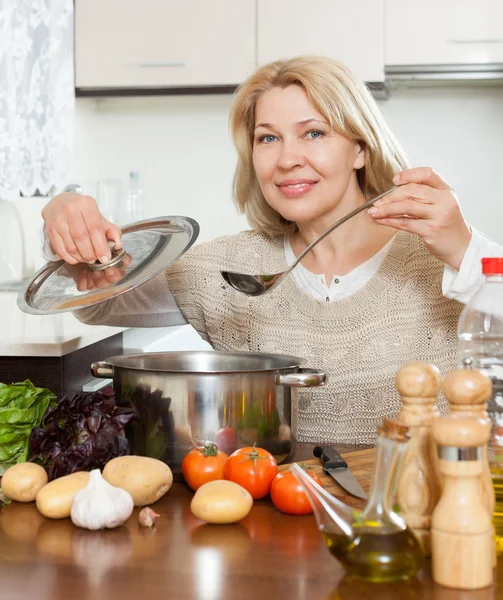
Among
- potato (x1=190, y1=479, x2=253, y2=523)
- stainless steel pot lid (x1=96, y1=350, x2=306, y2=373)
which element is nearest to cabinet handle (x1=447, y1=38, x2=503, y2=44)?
stainless steel pot lid (x1=96, y1=350, x2=306, y2=373)

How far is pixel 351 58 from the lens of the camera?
2.79 meters

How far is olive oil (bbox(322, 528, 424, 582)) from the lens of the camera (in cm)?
67

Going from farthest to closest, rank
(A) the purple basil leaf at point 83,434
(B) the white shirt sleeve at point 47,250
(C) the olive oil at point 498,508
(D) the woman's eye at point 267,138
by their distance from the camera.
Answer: (D) the woman's eye at point 267,138 → (B) the white shirt sleeve at point 47,250 → (A) the purple basil leaf at point 83,434 → (C) the olive oil at point 498,508

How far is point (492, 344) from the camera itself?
0.94m

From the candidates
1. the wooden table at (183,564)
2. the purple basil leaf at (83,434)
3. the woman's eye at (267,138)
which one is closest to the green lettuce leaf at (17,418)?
the purple basil leaf at (83,434)

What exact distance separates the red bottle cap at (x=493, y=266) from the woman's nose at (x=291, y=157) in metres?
0.77

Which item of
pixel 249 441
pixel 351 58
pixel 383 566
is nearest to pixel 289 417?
pixel 249 441

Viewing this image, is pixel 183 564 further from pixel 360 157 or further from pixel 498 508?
pixel 360 157

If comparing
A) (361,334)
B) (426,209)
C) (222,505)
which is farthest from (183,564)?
(361,334)

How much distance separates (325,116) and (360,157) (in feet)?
0.46

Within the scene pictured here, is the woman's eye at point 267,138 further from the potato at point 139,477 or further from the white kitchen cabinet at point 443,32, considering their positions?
the white kitchen cabinet at point 443,32

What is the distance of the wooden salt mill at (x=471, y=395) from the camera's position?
2.23 ft

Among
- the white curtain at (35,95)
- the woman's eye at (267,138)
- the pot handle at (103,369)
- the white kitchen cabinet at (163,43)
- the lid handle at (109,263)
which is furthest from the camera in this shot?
the white kitchen cabinet at (163,43)

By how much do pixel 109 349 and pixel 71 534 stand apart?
55.8 inches
